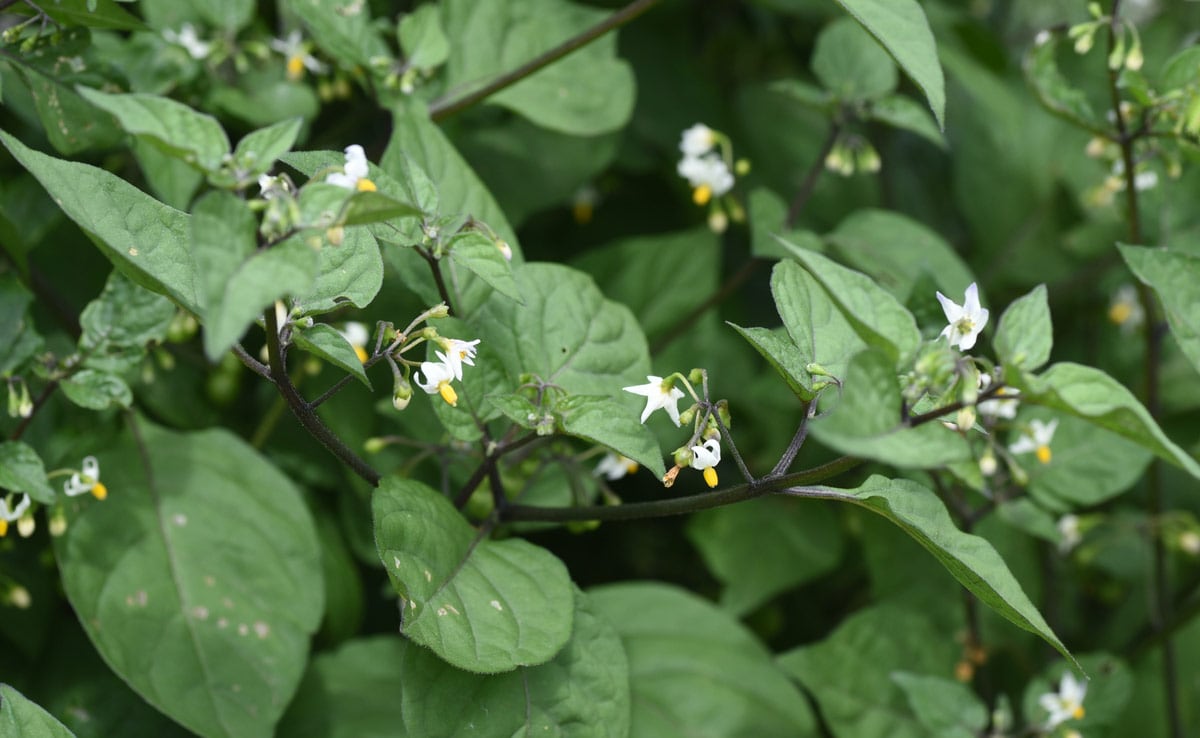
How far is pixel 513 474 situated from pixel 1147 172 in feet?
3.63

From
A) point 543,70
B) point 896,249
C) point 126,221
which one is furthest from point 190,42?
point 896,249

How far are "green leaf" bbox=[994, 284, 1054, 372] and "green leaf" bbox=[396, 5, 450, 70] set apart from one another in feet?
2.93

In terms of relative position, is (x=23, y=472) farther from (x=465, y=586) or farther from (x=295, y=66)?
(x=295, y=66)

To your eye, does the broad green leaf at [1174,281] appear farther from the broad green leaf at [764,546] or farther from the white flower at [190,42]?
the white flower at [190,42]

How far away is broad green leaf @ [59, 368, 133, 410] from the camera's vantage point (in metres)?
1.23

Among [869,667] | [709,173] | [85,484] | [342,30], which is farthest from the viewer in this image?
[709,173]

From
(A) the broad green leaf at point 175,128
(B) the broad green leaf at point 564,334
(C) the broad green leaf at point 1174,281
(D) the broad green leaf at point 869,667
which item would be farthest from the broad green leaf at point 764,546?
(A) the broad green leaf at point 175,128

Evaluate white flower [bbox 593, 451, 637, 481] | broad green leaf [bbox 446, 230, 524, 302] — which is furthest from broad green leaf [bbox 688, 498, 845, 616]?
broad green leaf [bbox 446, 230, 524, 302]

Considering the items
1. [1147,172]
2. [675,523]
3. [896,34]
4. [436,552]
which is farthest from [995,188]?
[436,552]

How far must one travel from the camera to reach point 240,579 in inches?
53.2

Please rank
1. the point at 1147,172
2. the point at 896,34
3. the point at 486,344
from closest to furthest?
the point at 896,34
the point at 486,344
the point at 1147,172

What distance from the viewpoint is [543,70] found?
1.67 meters

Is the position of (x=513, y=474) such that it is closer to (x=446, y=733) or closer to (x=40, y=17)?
(x=446, y=733)

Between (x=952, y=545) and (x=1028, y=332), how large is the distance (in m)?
0.19
